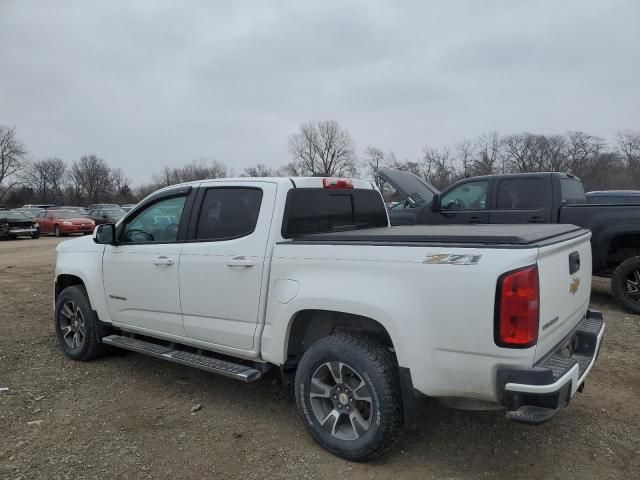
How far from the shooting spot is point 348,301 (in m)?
3.02

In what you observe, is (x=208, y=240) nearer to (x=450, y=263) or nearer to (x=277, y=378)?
(x=277, y=378)

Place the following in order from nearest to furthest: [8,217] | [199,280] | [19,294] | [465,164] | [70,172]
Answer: [199,280] → [19,294] → [8,217] → [465,164] → [70,172]

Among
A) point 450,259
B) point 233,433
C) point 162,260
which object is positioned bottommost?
point 233,433

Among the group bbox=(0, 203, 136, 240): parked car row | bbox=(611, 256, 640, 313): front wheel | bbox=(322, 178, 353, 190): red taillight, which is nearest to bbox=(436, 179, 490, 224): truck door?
bbox=(611, 256, 640, 313): front wheel

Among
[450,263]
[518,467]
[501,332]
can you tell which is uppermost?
[450,263]

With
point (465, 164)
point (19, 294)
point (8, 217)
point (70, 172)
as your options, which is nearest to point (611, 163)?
point (465, 164)

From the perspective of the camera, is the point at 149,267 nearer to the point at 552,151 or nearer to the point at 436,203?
the point at 436,203

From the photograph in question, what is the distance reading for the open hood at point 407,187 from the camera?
844 cm

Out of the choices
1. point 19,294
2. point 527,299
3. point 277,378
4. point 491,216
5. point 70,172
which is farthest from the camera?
point 70,172

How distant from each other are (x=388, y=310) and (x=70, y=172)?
107215 mm

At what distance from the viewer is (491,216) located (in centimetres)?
792

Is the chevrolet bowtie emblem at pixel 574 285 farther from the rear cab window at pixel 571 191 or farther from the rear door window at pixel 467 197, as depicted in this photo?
the rear door window at pixel 467 197

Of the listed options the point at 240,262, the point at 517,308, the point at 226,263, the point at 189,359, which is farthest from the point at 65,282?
the point at 517,308

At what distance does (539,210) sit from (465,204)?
4.01 feet
